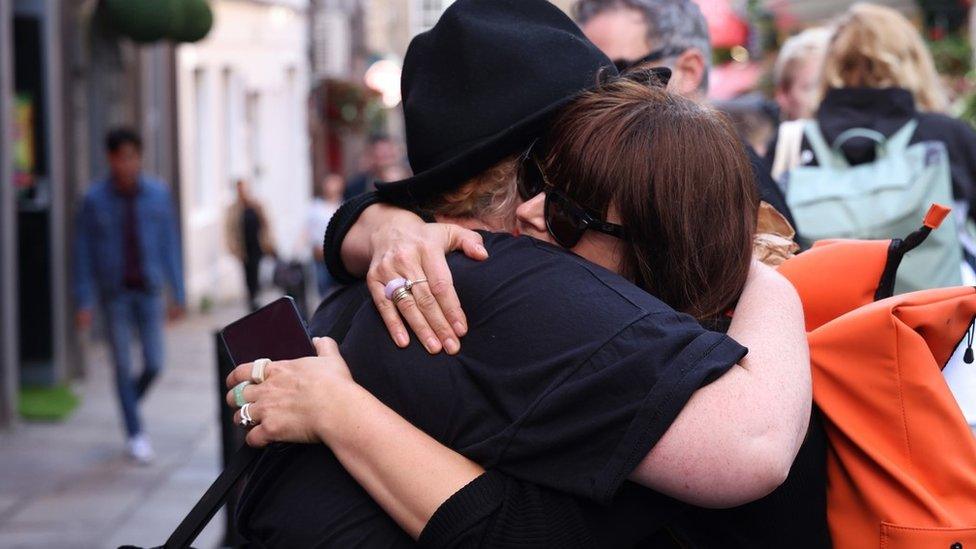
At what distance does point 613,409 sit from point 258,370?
0.59m

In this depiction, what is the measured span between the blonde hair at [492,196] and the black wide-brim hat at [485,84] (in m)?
0.02

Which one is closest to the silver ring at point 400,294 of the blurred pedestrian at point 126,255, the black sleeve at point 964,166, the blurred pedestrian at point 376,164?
the black sleeve at point 964,166

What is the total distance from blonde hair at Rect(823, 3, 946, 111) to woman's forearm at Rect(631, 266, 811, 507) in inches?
91.3

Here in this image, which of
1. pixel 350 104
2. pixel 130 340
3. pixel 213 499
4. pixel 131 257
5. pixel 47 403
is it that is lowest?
pixel 350 104

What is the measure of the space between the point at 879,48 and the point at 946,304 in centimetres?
213

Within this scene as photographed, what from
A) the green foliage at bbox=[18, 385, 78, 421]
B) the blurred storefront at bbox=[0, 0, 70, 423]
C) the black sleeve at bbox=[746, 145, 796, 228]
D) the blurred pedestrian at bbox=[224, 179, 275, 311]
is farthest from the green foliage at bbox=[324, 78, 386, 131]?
the black sleeve at bbox=[746, 145, 796, 228]

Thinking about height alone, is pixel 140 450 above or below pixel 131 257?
below

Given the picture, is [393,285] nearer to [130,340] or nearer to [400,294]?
[400,294]

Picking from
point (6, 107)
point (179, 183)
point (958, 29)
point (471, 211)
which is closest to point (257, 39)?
point (179, 183)

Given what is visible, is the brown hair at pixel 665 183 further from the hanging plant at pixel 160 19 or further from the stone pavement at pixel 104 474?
the hanging plant at pixel 160 19

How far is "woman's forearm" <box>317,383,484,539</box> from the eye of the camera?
1855 millimetres

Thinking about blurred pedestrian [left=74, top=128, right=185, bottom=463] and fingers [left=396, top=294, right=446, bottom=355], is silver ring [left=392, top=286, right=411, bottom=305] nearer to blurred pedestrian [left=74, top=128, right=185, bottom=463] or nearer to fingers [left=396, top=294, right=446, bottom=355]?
fingers [left=396, top=294, right=446, bottom=355]

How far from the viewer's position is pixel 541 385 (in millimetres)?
1833

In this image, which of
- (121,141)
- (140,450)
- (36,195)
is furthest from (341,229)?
(36,195)
